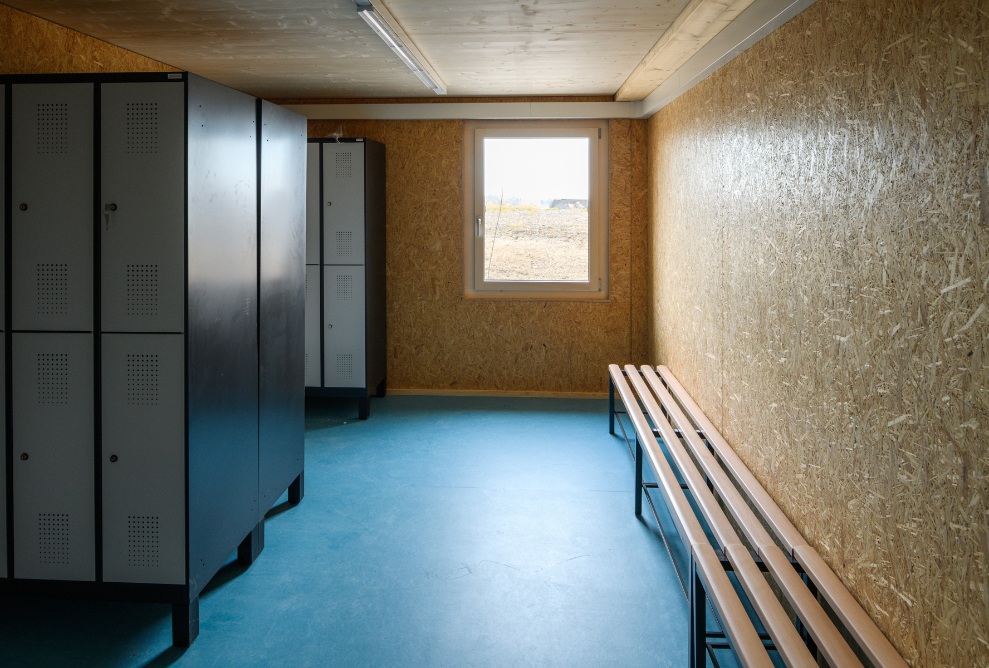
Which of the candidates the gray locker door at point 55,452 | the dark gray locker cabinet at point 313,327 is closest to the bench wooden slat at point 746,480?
the gray locker door at point 55,452

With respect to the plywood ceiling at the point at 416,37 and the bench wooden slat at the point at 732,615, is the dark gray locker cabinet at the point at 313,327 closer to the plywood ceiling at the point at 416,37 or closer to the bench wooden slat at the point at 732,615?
the plywood ceiling at the point at 416,37

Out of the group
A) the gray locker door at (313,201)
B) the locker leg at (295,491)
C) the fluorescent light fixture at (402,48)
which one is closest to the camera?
the fluorescent light fixture at (402,48)

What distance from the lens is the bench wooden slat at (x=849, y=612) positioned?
1.61 m

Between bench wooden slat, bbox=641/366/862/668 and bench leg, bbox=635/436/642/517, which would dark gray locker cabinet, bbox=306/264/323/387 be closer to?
bench leg, bbox=635/436/642/517

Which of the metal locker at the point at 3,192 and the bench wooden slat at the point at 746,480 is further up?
the metal locker at the point at 3,192

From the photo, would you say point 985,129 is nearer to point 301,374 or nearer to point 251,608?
point 251,608

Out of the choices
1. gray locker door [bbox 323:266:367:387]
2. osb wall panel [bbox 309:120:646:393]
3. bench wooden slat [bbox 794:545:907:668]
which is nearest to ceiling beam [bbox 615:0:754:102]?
osb wall panel [bbox 309:120:646:393]

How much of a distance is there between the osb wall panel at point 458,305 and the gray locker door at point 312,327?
88 cm

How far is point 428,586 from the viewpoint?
281cm

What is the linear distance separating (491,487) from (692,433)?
3.81ft

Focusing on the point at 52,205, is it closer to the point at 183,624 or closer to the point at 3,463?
the point at 3,463

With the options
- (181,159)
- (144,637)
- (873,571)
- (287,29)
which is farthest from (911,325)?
(287,29)

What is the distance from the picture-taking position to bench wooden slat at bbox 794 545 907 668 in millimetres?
1612

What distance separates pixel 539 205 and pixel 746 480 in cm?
378
